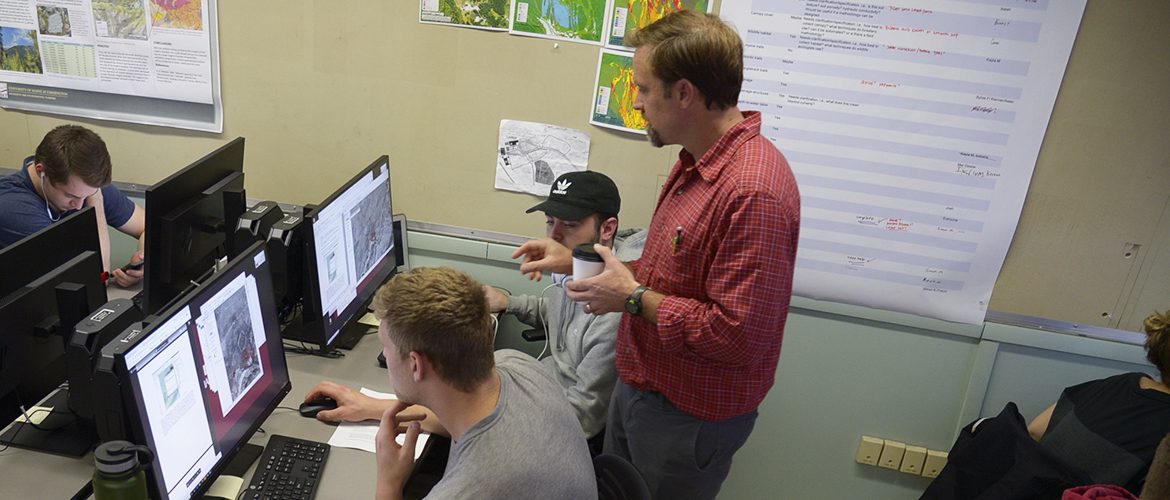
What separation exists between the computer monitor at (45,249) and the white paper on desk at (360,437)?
0.75 m

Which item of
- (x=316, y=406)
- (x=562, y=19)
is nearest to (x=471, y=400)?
(x=316, y=406)

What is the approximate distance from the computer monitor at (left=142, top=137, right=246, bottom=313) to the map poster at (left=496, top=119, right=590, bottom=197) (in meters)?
0.85

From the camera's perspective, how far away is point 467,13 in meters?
2.50

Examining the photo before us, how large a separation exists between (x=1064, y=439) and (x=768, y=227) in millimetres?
1326

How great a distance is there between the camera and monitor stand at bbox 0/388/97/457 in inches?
64.8

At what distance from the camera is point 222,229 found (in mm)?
2254

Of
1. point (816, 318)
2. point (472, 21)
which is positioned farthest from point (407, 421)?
point (816, 318)

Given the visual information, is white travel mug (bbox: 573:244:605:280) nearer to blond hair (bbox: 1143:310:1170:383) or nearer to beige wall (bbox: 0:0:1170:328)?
beige wall (bbox: 0:0:1170:328)

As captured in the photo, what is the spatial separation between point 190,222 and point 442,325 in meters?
1.05

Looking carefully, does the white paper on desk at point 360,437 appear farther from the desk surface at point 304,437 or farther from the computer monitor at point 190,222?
the computer monitor at point 190,222

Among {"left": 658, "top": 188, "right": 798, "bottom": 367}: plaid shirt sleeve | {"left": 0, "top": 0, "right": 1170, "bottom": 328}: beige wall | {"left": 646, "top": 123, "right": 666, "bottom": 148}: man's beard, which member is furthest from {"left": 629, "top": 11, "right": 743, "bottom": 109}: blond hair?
{"left": 0, "top": 0, "right": 1170, "bottom": 328}: beige wall

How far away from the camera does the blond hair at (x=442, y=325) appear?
140 centimetres

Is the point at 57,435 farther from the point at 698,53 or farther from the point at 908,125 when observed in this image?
the point at 908,125

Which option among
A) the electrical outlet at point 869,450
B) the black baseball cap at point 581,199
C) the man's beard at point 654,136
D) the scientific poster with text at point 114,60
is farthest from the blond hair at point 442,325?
the electrical outlet at point 869,450
